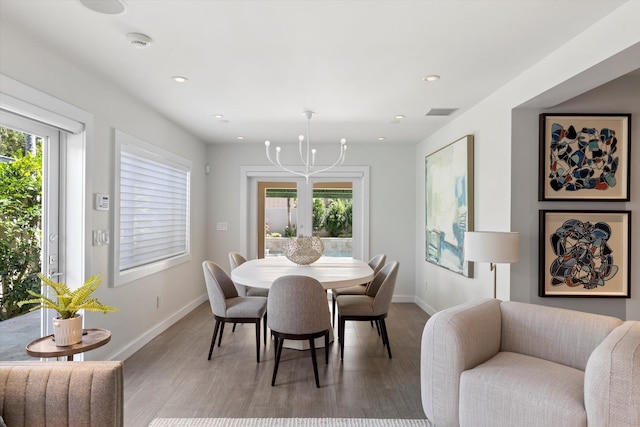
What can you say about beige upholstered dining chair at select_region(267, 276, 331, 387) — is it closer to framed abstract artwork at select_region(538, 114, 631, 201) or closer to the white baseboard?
the white baseboard

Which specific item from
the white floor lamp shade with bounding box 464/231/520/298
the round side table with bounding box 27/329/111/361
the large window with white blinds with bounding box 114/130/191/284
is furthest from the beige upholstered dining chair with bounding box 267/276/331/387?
the large window with white blinds with bounding box 114/130/191/284

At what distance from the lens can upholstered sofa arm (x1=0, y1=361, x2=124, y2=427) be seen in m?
1.48

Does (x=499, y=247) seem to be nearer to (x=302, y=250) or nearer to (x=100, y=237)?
(x=302, y=250)

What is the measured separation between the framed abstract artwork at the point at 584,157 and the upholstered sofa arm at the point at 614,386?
1566 mm

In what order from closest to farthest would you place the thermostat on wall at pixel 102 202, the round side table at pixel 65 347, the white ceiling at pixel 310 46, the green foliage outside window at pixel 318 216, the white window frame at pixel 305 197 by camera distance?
the round side table at pixel 65 347 < the white ceiling at pixel 310 46 < the thermostat on wall at pixel 102 202 < the white window frame at pixel 305 197 < the green foliage outside window at pixel 318 216

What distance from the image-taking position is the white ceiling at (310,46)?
77.4 inches

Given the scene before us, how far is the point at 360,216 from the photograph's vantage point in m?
5.88

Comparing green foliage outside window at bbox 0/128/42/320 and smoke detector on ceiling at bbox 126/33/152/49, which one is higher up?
smoke detector on ceiling at bbox 126/33/152/49

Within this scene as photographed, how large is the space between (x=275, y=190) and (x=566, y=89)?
4147mm

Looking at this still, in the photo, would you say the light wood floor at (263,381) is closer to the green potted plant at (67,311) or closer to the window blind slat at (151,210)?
the green potted plant at (67,311)

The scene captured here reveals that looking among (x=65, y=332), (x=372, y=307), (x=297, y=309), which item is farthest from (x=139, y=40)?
(x=372, y=307)

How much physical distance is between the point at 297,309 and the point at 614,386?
6.12 ft

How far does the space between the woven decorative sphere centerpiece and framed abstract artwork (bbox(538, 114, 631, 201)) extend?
2056mm

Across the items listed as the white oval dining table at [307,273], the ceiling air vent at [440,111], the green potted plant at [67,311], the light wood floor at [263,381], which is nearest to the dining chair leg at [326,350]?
the light wood floor at [263,381]
